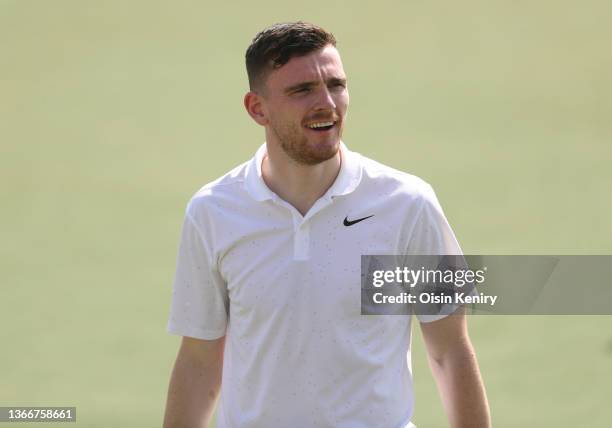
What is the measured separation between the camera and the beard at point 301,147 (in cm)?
262

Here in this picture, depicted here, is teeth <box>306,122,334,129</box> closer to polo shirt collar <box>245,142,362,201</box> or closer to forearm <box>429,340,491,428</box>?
polo shirt collar <box>245,142,362,201</box>

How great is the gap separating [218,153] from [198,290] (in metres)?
4.17

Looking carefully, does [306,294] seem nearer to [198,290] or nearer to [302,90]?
[198,290]

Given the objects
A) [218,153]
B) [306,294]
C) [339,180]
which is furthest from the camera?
[218,153]

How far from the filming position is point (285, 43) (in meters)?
2.65

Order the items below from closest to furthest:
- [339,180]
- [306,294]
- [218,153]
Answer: [306,294], [339,180], [218,153]

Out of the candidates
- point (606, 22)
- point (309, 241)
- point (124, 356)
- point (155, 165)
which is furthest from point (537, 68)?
point (309, 241)

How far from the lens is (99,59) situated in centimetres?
747

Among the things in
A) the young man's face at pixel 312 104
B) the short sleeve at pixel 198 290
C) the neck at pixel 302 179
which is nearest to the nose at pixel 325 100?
the young man's face at pixel 312 104

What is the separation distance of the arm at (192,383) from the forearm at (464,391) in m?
0.55

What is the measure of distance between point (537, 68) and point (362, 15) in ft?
3.82

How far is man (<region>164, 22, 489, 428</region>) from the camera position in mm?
2570

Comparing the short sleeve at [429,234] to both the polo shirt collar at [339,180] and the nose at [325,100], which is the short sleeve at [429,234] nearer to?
the polo shirt collar at [339,180]

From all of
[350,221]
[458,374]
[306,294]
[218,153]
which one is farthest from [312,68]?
[218,153]
